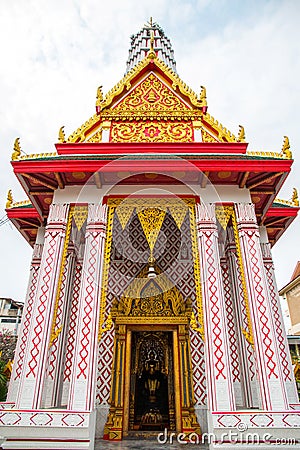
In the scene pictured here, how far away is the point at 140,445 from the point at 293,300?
21.0m

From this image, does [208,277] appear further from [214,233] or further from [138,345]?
[138,345]

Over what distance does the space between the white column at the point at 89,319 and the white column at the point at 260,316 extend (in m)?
2.87

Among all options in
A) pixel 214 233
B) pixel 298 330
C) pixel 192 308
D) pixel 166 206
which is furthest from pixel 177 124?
pixel 298 330

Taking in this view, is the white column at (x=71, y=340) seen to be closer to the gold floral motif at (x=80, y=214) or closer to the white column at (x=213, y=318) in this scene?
the gold floral motif at (x=80, y=214)

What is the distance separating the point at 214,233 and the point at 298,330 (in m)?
20.9

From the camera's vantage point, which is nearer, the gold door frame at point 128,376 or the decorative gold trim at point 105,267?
the decorative gold trim at point 105,267

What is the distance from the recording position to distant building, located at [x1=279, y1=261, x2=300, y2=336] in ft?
78.0

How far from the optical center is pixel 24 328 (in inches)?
295

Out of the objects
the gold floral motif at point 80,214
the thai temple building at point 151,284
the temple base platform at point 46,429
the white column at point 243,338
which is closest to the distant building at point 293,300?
the thai temple building at point 151,284

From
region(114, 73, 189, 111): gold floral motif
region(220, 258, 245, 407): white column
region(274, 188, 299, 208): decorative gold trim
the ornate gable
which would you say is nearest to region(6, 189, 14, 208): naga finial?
the ornate gable

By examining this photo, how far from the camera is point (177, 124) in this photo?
26.7ft

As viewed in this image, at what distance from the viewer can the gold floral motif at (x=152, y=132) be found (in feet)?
25.9

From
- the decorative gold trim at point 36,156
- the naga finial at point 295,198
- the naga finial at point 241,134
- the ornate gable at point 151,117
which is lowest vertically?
the decorative gold trim at point 36,156

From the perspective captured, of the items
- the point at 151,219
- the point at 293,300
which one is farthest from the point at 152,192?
the point at 293,300
